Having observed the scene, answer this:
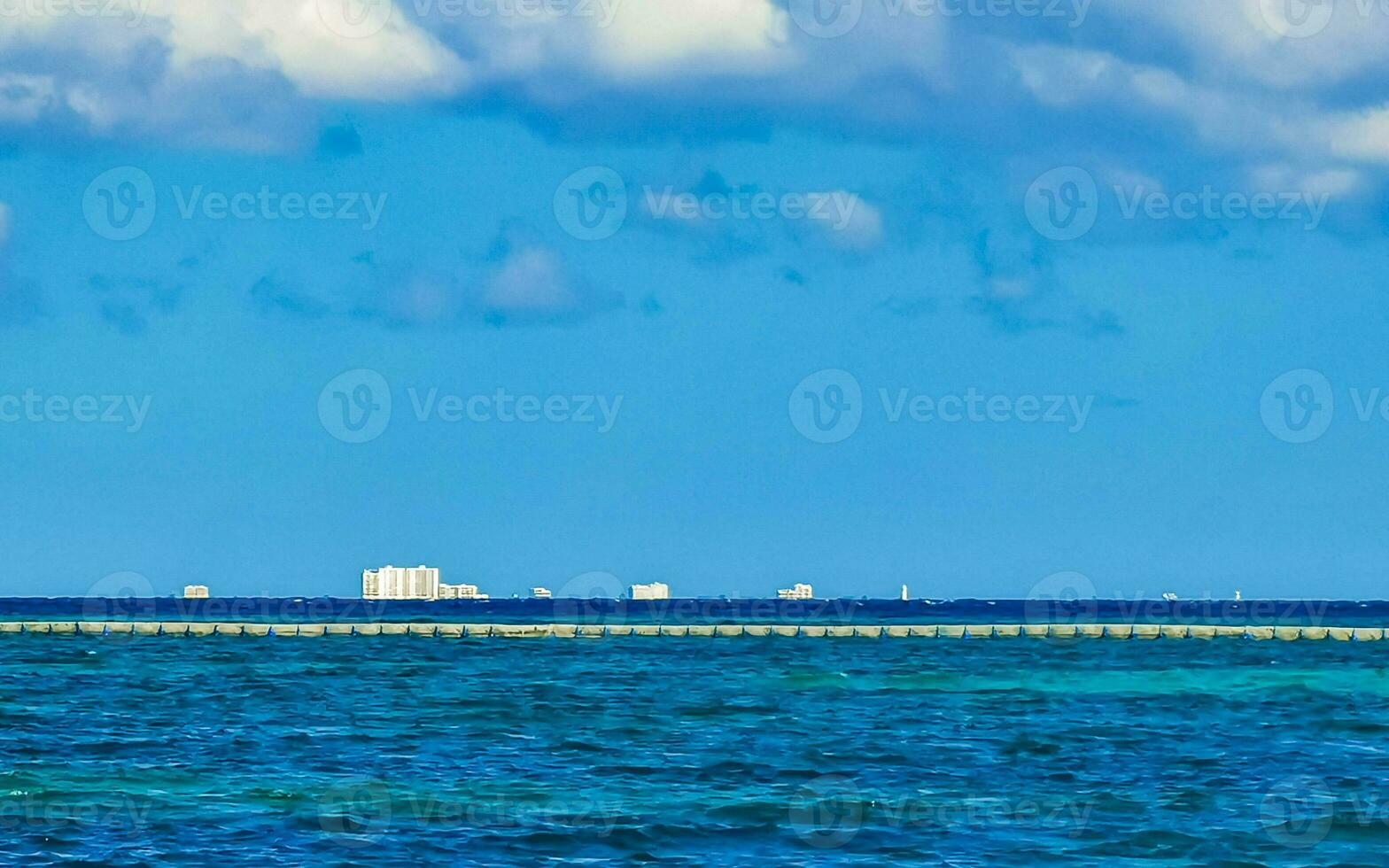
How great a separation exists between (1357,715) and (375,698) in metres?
36.0

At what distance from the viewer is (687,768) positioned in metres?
42.5

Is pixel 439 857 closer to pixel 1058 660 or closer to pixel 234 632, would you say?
pixel 1058 660

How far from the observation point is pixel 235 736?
161ft

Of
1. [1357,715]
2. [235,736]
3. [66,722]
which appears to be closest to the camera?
[235,736]

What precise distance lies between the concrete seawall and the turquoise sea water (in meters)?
45.4

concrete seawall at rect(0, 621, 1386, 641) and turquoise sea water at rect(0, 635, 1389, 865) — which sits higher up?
concrete seawall at rect(0, 621, 1386, 641)

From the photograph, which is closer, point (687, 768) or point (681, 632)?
point (687, 768)

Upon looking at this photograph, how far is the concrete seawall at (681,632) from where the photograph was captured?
128m

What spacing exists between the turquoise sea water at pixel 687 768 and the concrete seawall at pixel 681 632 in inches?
1789

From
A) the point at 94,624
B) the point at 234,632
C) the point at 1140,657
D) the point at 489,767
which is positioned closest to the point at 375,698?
the point at 489,767

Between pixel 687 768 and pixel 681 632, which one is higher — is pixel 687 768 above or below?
below

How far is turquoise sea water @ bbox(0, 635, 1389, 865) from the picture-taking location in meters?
31.4

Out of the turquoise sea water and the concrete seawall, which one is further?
the concrete seawall

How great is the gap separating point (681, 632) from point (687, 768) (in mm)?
93150
